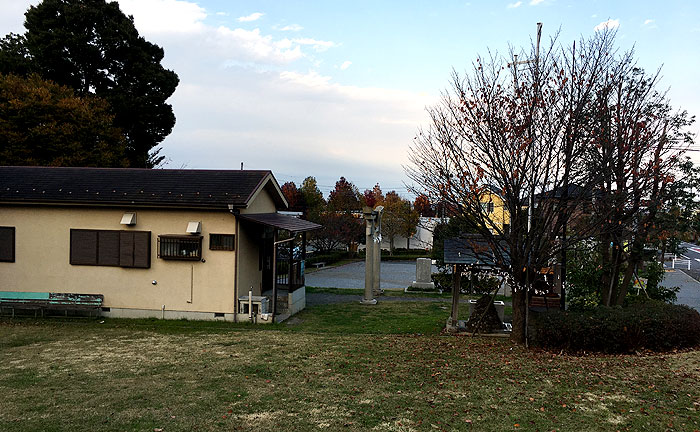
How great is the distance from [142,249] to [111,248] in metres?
0.97

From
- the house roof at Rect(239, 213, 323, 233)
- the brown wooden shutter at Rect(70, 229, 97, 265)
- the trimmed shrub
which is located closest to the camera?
the house roof at Rect(239, 213, 323, 233)

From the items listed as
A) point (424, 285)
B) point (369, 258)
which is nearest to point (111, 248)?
point (369, 258)

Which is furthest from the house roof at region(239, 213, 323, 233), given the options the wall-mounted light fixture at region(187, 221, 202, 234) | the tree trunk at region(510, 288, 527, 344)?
the tree trunk at region(510, 288, 527, 344)

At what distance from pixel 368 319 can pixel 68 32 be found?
86.3 feet

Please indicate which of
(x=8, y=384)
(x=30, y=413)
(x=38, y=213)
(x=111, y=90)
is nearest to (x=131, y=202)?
(x=38, y=213)

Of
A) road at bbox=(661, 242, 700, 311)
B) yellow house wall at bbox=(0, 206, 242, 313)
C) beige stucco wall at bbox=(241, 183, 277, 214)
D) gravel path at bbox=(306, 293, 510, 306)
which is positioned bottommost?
road at bbox=(661, 242, 700, 311)

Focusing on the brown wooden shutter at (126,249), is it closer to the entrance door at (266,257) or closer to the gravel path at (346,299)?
the entrance door at (266,257)

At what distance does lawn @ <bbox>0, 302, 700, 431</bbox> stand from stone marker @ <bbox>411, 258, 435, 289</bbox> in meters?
10.7

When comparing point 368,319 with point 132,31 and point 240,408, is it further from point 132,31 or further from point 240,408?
point 132,31

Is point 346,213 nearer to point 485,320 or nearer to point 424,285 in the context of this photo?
point 424,285

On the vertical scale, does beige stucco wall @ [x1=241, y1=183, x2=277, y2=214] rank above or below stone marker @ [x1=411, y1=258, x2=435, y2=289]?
above

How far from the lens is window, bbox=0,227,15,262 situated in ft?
47.0

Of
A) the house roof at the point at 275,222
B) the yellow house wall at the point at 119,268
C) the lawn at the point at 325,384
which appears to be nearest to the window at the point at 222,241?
the yellow house wall at the point at 119,268

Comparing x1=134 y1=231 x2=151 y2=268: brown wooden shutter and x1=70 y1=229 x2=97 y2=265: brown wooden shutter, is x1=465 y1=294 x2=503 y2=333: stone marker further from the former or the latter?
x1=70 y1=229 x2=97 y2=265: brown wooden shutter
